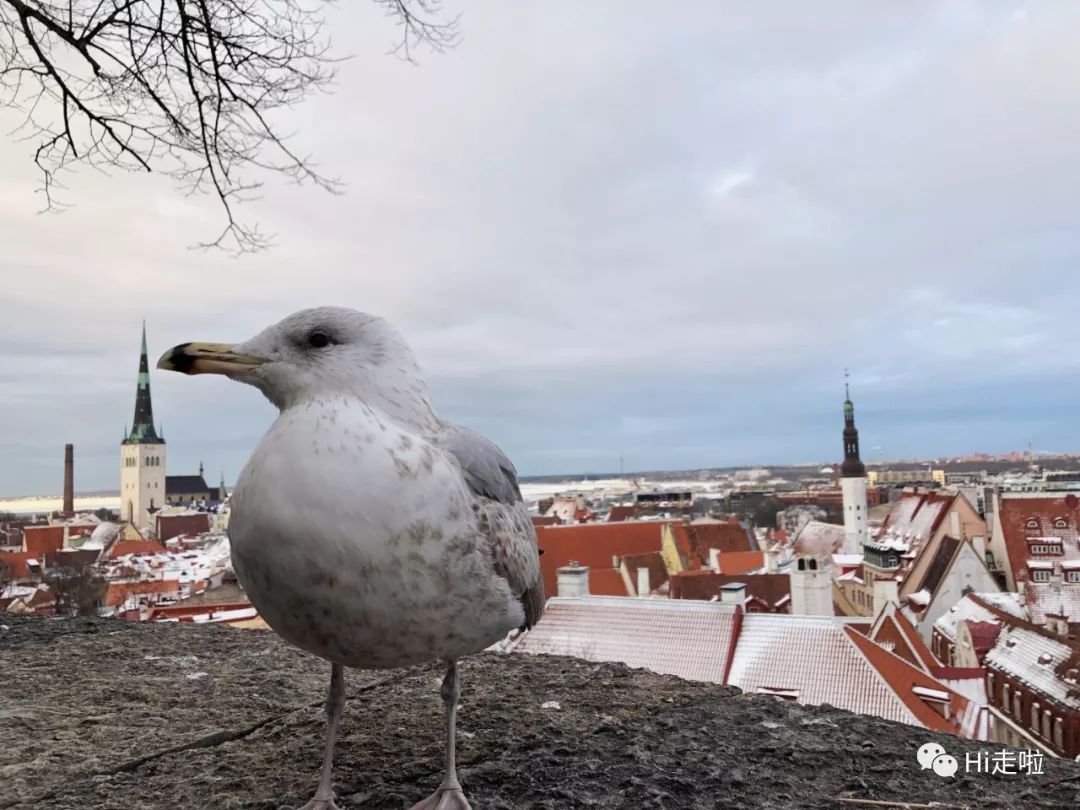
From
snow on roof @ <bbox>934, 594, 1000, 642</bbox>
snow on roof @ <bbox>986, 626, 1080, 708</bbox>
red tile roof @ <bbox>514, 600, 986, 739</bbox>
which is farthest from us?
snow on roof @ <bbox>934, 594, 1000, 642</bbox>

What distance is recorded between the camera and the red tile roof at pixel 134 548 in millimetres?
20453

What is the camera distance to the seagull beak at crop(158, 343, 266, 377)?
4.76 feet

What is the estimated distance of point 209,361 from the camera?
1449 millimetres

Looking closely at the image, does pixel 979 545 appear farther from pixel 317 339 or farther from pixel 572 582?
pixel 317 339

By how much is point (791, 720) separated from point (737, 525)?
26.8m

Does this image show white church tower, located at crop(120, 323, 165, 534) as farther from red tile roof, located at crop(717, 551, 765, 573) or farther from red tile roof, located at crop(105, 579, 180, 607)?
red tile roof, located at crop(717, 551, 765, 573)

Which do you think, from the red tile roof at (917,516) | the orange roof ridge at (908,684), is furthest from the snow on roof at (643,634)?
the red tile roof at (917,516)

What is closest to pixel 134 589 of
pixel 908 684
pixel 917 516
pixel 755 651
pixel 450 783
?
pixel 755 651

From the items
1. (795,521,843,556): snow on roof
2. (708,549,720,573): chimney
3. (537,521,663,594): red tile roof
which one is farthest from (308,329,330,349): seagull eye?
(795,521,843,556): snow on roof

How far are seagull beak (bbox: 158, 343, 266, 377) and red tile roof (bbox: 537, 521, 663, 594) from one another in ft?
64.9

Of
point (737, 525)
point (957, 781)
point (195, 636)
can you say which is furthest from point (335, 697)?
point (737, 525)

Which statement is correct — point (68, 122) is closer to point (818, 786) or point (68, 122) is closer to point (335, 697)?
point (335, 697)

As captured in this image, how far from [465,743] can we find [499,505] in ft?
2.87

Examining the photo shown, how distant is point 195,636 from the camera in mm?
3338
